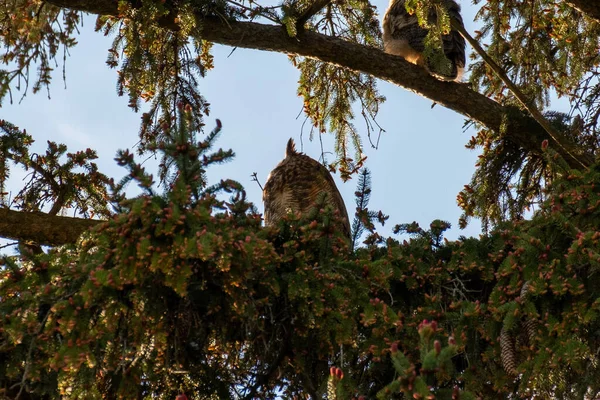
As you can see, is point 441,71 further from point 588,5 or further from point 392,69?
point 588,5

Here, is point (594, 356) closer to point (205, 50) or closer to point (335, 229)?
point (335, 229)

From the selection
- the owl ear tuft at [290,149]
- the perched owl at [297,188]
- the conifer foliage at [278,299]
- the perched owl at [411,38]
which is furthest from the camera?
the perched owl at [411,38]

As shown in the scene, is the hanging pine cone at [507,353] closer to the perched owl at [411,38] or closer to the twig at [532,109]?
the twig at [532,109]

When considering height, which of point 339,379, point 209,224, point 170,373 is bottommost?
point 339,379

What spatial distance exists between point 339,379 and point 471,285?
Answer: 183 cm

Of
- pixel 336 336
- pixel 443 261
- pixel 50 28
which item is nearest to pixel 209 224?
pixel 336 336

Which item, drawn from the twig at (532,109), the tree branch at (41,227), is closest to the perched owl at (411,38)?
the twig at (532,109)

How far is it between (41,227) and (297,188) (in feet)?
5.33

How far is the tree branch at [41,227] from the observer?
4.85m

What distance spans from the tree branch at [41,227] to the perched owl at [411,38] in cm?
299

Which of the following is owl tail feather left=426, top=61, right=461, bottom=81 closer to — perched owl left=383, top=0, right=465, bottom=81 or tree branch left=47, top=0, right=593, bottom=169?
tree branch left=47, top=0, right=593, bottom=169

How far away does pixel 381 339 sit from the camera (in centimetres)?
357

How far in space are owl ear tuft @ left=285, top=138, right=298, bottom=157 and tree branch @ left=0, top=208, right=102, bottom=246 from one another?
165cm

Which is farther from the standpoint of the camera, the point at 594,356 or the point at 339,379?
the point at 594,356
